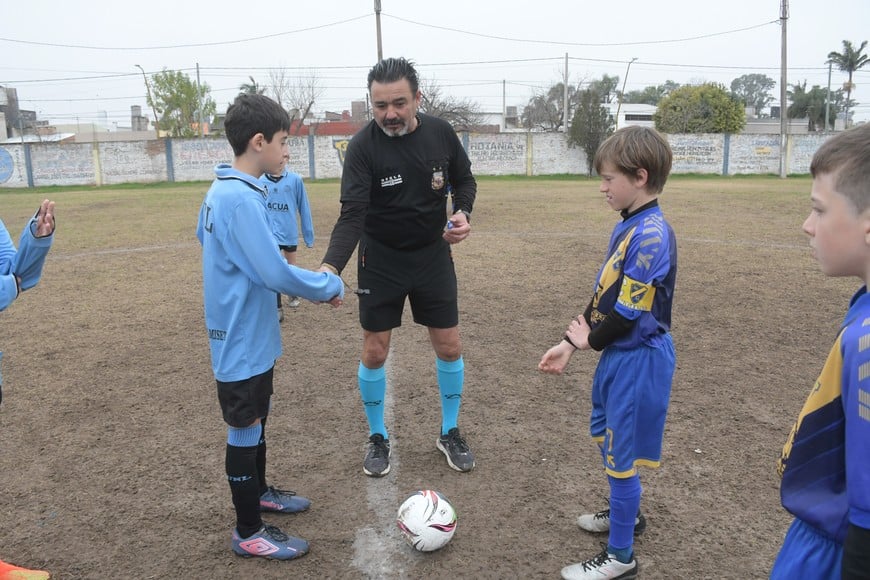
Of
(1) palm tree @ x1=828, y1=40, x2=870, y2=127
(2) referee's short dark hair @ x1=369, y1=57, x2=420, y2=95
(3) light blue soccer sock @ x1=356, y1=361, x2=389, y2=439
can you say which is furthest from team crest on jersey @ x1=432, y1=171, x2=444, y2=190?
(1) palm tree @ x1=828, y1=40, x2=870, y2=127

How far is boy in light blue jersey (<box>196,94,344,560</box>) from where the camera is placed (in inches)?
105

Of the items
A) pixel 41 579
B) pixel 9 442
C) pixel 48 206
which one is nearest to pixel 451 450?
pixel 41 579

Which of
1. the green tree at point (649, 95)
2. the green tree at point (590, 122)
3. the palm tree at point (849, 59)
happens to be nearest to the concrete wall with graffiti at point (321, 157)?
the green tree at point (590, 122)

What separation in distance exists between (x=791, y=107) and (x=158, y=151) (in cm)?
7280

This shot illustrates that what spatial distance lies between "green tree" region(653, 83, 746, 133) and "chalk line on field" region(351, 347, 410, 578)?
147ft

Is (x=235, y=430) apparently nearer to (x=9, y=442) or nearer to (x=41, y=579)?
(x=41, y=579)

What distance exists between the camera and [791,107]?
75.1 meters

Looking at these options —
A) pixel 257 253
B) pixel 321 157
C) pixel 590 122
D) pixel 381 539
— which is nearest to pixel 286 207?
pixel 257 253

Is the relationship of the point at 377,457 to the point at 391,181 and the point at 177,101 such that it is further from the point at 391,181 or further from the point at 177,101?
the point at 177,101

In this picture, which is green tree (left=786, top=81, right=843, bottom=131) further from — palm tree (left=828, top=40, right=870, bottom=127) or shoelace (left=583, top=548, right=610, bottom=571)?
shoelace (left=583, top=548, right=610, bottom=571)

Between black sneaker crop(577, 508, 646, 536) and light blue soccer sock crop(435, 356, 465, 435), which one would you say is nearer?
black sneaker crop(577, 508, 646, 536)

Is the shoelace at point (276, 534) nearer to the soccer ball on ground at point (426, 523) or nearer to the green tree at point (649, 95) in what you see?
the soccer ball on ground at point (426, 523)

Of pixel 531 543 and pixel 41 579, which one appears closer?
pixel 41 579

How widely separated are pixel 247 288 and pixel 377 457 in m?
1.53
